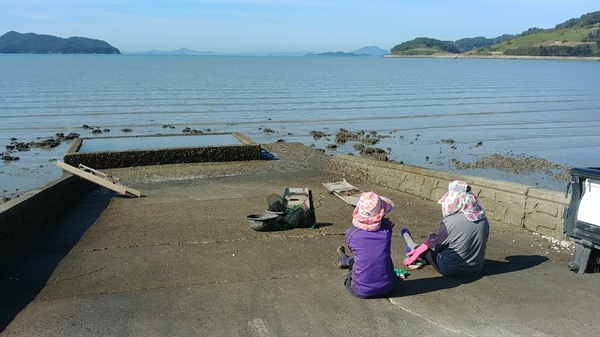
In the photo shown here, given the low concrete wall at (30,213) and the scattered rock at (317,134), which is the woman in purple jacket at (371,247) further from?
the scattered rock at (317,134)

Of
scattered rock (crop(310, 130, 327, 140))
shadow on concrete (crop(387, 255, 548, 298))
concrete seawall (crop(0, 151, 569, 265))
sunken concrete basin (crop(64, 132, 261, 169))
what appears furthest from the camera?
scattered rock (crop(310, 130, 327, 140))

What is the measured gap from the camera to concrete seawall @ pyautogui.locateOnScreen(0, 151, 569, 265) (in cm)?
703

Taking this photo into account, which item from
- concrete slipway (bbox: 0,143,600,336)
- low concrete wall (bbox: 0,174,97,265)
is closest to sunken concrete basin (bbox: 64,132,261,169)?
low concrete wall (bbox: 0,174,97,265)

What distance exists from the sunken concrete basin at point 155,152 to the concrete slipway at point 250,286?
5281 mm

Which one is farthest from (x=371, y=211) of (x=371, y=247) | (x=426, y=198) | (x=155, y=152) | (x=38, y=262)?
(x=155, y=152)

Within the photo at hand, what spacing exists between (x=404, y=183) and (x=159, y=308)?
6603 millimetres

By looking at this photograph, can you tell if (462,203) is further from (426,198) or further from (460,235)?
(426,198)

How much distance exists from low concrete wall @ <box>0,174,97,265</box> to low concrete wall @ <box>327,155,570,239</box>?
632 centimetres

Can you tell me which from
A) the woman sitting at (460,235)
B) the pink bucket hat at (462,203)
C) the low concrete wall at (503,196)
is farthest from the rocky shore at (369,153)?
the pink bucket hat at (462,203)

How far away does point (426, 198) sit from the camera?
10109 mm

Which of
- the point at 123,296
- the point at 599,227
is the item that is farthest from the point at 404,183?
the point at 123,296

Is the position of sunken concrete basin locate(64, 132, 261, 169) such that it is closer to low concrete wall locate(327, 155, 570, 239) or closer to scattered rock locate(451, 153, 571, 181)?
low concrete wall locate(327, 155, 570, 239)

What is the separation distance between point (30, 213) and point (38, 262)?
50.5 inches

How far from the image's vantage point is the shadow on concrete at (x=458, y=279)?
5721mm
